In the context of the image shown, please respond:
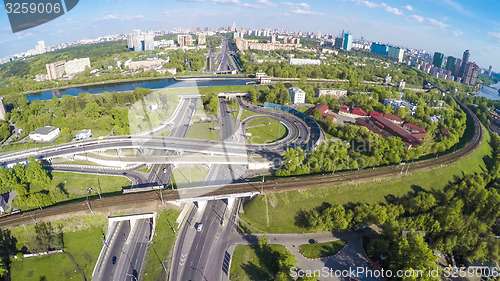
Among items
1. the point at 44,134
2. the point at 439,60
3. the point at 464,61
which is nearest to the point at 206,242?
the point at 44,134

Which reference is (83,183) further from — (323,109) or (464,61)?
(464,61)

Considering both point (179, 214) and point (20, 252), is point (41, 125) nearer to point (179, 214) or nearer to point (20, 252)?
point (20, 252)

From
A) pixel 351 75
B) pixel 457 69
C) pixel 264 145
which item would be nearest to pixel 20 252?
pixel 264 145

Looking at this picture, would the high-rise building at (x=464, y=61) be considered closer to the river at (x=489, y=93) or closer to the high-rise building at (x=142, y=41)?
the river at (x=489, y=93)

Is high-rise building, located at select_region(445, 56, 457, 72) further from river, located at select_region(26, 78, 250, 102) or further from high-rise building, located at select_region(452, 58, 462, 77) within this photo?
river, located at select_region(26, 78, 250, 102)

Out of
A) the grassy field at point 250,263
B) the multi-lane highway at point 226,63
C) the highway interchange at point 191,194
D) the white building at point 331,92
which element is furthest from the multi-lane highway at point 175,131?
the multi-lane highway at point 226,63

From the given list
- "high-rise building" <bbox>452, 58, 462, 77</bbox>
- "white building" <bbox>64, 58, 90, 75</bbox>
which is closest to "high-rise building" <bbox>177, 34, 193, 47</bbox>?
"white building" <bbox>64, 58, 90, 75</bbox>
